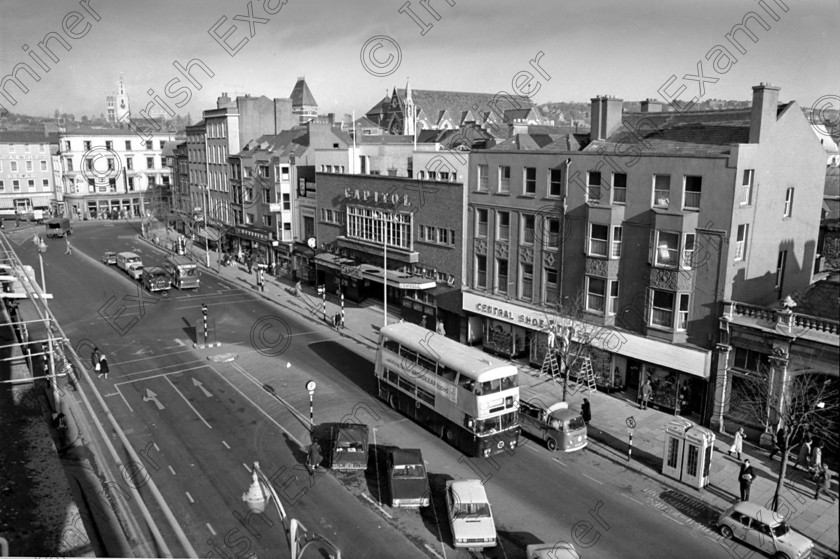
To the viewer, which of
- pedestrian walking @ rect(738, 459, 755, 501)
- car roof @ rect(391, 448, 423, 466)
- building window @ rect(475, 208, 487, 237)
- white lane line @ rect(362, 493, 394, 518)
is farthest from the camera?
building window @ rect(475, 208, 487, 237)

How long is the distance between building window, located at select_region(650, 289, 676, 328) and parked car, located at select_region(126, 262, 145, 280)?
5049 cm

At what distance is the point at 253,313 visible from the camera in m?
53.2

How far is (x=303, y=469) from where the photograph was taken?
26.9 meters

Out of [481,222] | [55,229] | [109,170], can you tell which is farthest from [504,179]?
[109,170]

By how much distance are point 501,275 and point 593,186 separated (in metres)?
9.06

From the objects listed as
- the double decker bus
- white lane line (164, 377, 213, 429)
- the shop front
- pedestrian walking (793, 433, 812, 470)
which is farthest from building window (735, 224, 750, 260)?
white lane line (164, 377, 213, 429)

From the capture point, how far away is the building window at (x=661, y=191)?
32656 mm

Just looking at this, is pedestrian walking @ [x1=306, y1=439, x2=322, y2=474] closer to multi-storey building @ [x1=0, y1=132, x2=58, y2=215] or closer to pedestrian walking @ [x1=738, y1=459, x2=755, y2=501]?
pedestrian walking @ [x1=738, y1=459, x2=755, y2=501]

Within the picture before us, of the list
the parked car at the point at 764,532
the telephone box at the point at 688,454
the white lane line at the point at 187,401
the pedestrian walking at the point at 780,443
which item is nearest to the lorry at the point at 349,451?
the white lane line at the point at 187,401

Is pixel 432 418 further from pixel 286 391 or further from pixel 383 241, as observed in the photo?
pixel 383 241

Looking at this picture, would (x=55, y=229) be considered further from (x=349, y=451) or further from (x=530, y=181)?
(x=349, y=451)

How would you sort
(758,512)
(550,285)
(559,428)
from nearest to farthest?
1. (758,512)
2. (559,428)
3. (550,285)

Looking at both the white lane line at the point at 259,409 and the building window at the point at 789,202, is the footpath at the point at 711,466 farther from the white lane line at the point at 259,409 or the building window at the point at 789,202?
the building window at the point at 789,202

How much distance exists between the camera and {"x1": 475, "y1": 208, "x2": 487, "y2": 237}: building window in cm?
4297
